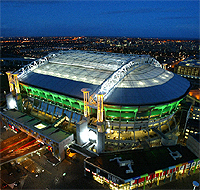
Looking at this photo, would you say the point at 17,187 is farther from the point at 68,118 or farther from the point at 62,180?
the point at 68,118

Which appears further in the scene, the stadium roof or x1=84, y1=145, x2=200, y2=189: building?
the stadium roof

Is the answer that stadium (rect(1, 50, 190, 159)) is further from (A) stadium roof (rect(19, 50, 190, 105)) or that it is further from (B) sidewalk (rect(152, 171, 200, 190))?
(B) sidewalk (rect(152, 171, 200, 190))

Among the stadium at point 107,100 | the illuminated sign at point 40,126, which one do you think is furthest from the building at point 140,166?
the illuminated sign at point 40,126

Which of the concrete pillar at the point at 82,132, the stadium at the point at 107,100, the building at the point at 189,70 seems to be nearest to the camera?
the stadium at the point at 107,100

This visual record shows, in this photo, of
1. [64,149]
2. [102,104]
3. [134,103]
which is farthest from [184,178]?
[64,149]

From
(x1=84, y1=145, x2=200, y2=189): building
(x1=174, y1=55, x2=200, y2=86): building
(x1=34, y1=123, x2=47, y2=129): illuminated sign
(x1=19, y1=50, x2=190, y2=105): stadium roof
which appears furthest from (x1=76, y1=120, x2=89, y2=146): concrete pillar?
(x1=174, y1=55, x2=200, y2=86): building

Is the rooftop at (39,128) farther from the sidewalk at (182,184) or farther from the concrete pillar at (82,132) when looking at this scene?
the sidewalk at (182,184)
